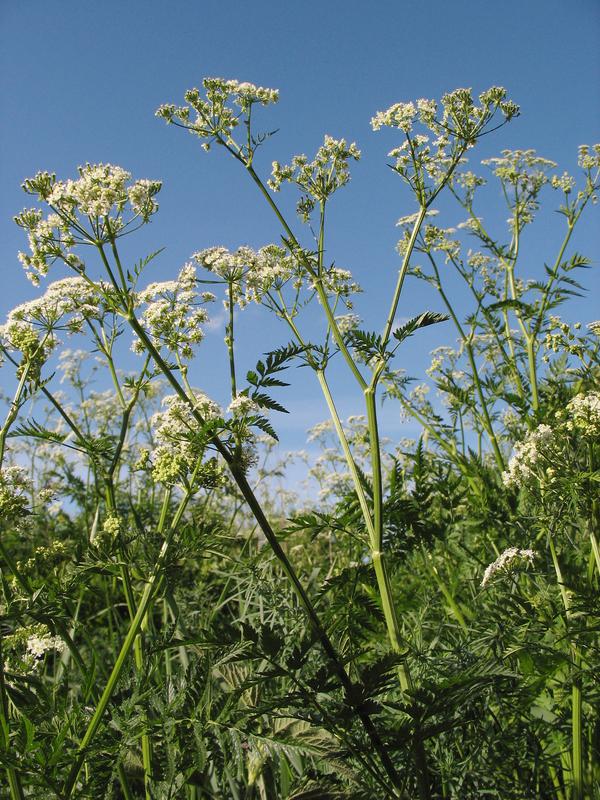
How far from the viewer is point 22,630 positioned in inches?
113

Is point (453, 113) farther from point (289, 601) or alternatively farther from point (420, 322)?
point (289, 601)

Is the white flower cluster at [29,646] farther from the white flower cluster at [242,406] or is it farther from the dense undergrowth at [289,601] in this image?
the white flower cluster at [242,406]

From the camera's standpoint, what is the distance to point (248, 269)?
10.9ft

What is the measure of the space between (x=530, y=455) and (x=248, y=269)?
1677mm

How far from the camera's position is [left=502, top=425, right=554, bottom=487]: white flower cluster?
307 centimetres

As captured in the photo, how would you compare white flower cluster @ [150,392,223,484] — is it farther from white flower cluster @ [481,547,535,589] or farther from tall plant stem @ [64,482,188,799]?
white flower cluster @ [481,547,535,589]

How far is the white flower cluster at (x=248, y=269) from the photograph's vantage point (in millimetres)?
3240

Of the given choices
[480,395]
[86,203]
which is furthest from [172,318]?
[480,395]

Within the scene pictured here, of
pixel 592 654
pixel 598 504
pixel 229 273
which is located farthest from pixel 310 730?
pixel 229 273

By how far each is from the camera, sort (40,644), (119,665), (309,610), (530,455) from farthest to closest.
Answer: (530,455)
(40,644)
(119,665)
(309,610)

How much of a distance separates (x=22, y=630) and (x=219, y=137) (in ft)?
8.50

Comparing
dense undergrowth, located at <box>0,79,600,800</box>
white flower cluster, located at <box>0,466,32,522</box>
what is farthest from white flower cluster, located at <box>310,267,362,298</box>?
white flower cluster, located at <box>0,466,32,522</box>

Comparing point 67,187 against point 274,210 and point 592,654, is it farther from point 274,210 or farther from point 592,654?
point 592,654

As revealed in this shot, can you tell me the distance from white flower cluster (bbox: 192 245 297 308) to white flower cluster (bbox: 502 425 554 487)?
4.93 ft
